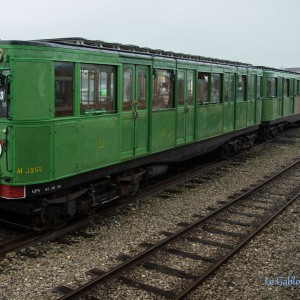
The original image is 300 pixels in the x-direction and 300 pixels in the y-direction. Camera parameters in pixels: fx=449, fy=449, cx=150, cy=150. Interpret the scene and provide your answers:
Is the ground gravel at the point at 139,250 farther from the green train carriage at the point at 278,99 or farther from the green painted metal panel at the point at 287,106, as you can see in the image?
the green painted metal panel at the point at 287,106

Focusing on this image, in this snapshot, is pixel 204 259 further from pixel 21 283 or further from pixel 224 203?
pixel 224 203

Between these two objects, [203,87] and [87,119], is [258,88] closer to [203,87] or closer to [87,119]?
[203,87]

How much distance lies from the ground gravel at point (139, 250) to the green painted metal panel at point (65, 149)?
1.16m

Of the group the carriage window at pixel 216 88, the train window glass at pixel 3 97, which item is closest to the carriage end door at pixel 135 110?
the train window glass at pixel 3 97

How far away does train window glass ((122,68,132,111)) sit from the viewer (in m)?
8.29

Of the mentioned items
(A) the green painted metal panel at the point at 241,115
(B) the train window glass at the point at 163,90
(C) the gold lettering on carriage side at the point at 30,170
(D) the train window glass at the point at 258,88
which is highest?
(D) the train window glass at the point at 258,88

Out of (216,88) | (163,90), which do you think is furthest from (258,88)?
(163,90)

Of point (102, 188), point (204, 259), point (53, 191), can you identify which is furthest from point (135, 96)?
point (204, 259)

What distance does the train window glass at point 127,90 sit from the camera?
27.2ft

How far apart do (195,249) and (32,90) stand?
3448mm

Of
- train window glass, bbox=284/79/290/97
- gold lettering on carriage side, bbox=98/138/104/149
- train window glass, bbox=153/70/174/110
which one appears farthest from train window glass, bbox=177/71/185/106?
train window glass, bbox=284/79/290/97

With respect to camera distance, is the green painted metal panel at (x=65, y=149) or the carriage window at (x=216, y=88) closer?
the green painted metal panel at (x=65, y=149)

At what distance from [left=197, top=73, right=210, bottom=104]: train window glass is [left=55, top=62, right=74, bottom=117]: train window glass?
528 centimetres

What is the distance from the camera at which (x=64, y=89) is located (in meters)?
6.85
